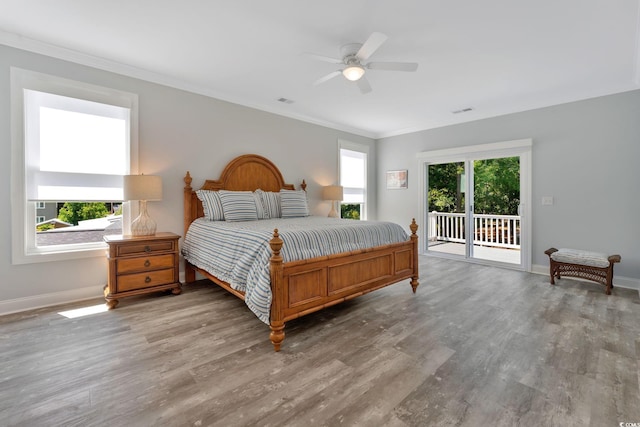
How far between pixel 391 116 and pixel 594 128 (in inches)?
111

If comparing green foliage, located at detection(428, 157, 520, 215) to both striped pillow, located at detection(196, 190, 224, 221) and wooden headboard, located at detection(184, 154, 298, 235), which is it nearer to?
wooden headboard, located at detection(184, 154, 298, 235)

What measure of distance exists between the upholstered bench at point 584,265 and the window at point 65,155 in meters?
5.53

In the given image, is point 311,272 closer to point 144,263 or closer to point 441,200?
point 144,263

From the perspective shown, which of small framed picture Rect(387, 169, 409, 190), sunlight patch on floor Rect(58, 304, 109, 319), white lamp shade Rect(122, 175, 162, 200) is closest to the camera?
sunlight patch on floor Rect(58, 304, 109, 319)

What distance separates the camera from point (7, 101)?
274 cm

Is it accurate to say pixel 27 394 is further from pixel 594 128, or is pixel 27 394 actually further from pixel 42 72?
pixel 594 128

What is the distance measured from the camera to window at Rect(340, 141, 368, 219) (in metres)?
6.08

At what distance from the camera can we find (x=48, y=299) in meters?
2.96

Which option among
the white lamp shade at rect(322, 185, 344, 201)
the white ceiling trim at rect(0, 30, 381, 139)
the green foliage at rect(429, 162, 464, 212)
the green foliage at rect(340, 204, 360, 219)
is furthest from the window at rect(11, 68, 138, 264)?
the green foliage at rect(429, 162, 464, 212)

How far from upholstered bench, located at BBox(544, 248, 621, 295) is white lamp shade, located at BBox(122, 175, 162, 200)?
5.13 meters

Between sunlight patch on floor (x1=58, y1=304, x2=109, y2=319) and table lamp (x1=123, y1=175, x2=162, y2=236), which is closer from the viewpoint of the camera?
sunlight patch on floor (x1=58, y1=304, x2=109, y2=319)

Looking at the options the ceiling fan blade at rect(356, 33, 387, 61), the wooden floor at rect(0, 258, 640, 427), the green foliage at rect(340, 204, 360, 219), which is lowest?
the wooden floor at rect(0, 258, 640, 427)

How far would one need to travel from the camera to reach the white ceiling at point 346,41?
7.52 feet

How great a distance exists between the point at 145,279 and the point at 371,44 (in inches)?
126
